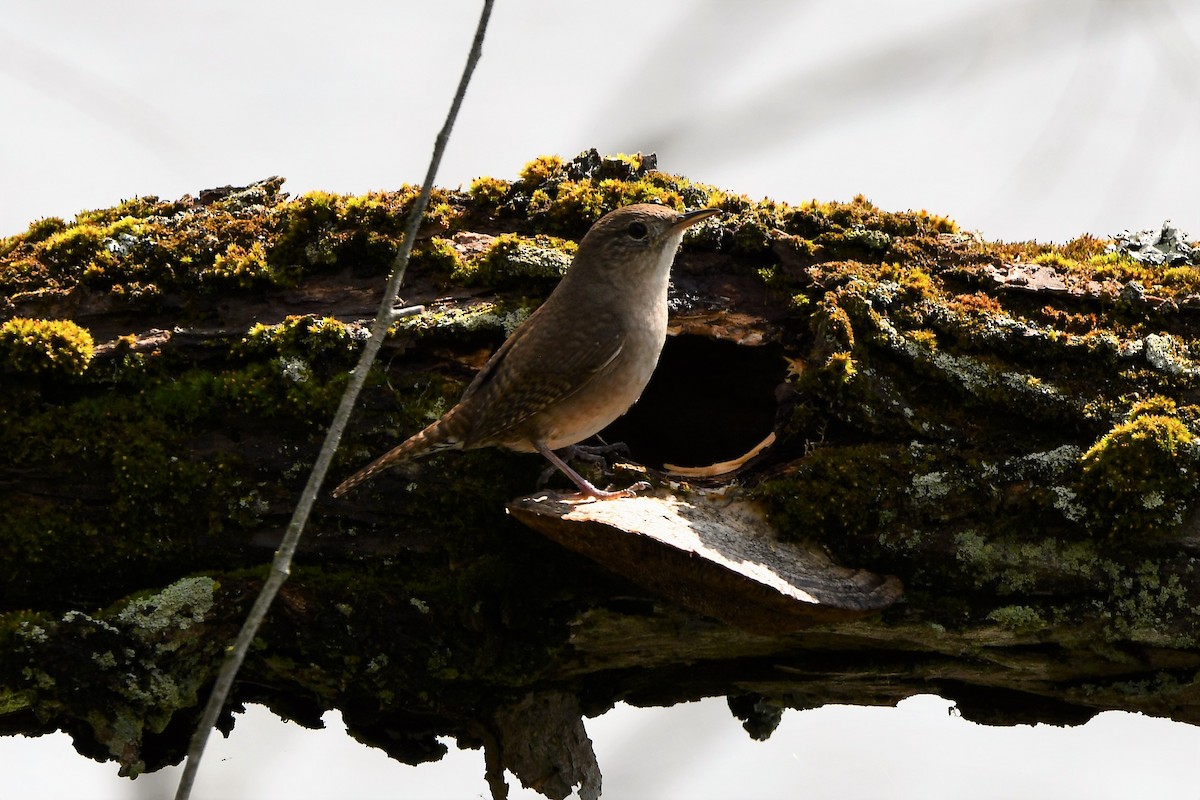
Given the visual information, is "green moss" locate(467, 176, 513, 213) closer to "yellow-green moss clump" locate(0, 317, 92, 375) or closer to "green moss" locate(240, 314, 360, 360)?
"green moss" locate(240, 314, 360, 360)

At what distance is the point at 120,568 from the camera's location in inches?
154

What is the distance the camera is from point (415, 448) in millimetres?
3842

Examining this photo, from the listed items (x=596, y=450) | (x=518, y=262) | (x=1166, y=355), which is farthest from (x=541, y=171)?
(x=1166, y=355)

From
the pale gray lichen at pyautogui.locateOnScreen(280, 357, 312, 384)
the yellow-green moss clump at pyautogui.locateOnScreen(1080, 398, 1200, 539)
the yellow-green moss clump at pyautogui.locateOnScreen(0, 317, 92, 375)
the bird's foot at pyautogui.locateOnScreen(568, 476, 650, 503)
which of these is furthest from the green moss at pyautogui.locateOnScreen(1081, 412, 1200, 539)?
the yellow-green moss clump at pyautogui.locateOnScreen(0, 317, 92, 375)

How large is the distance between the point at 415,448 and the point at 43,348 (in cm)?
136

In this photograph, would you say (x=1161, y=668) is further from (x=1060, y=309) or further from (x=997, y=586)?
(x=1060, y=309)

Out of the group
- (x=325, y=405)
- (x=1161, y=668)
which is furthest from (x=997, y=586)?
(x=325, y=405)

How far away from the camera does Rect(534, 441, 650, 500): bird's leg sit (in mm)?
3787

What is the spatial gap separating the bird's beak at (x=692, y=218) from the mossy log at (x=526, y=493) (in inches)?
5.9

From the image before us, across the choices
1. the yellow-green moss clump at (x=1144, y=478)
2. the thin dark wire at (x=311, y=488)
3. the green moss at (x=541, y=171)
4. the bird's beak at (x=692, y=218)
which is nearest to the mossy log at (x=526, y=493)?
the yellow-green moss clump at (x=1144, y=478)

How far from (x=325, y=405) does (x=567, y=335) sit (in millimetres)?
926

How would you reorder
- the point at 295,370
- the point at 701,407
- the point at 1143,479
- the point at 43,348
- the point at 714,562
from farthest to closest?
1. the point at 701,407
2. the point at 295,370
3. the point at 43,348
4. the point at 1143,479
5. the point at 714,562

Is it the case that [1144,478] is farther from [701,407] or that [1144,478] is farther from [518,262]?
[518,262]

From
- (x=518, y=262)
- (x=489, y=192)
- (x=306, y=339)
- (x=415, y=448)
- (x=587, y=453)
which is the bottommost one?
(x=415, y=448)
